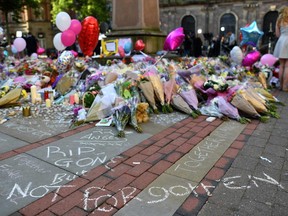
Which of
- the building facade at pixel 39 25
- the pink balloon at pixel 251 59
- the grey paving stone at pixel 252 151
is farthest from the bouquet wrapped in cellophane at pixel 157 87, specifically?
the building facade at pixel 39 25

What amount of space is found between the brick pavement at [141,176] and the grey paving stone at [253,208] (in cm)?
4

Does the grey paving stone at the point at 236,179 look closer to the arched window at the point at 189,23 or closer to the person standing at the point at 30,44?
the person standing at the point at 30,44

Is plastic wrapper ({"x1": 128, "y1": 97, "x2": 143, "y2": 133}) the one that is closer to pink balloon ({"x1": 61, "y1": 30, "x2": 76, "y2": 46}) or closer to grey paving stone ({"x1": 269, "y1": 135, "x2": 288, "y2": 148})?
grey paving stone ({"x1": 269, "y1": 135, "x2": 288, "y2": 148})

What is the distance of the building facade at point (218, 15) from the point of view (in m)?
25.0

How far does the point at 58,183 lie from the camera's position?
2352mm

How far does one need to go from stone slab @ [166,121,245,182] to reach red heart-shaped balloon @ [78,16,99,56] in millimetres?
5167

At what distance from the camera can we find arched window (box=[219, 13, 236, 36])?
26609 millimetres

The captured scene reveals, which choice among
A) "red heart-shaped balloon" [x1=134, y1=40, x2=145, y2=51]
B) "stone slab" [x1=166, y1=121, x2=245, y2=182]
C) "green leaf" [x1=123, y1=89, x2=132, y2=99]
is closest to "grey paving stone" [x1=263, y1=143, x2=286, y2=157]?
"stone slab" [x1=166, y1=121, x2=245, y2=182]

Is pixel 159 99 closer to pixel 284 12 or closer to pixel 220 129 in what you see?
pixel 220 129

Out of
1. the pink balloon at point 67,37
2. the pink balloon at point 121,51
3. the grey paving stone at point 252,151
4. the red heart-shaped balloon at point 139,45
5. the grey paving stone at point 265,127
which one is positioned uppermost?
the pink balloon at point 67,37

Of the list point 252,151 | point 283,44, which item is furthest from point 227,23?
point 252,151

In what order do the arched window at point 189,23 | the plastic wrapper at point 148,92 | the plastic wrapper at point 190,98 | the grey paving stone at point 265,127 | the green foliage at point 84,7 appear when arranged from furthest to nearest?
the arched window at point 189,23 → the green foliage at point 84,7 → the plastic wrapper at point 190,98 → the plastic wrapper at point 148,92 → the grey paving stone at point 265,127

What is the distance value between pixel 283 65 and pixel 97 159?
5937mm

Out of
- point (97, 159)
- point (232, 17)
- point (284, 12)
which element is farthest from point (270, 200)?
point (232, 17)
